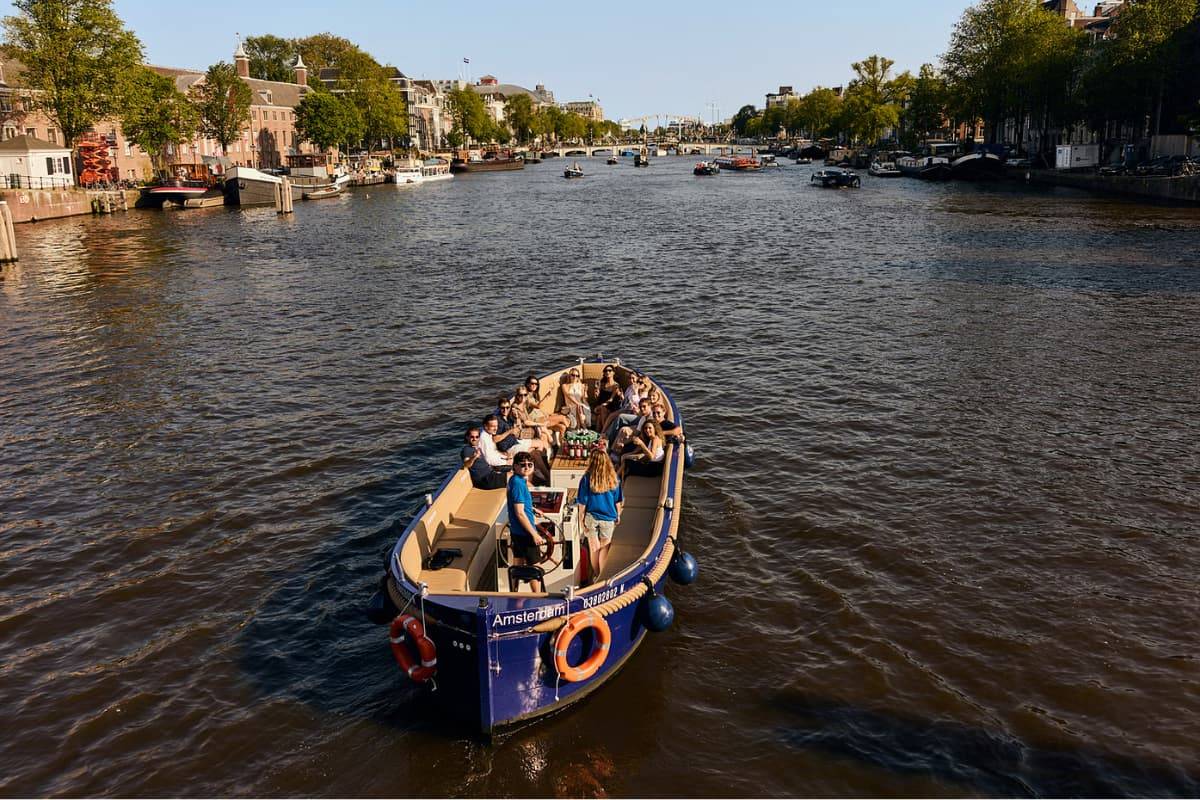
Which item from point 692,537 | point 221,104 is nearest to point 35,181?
point 221,104

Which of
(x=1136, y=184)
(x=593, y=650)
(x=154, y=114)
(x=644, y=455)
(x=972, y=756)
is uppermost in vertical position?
(x=154, y=114)

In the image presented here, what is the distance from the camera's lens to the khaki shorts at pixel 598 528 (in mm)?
12734

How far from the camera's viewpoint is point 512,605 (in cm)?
1052

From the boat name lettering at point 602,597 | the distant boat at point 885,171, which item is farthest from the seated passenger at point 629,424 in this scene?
the distant boat at point 885,171

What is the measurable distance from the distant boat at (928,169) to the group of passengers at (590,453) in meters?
104

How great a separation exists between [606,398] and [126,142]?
313ft

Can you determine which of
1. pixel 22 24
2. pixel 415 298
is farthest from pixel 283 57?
pixel 415 298

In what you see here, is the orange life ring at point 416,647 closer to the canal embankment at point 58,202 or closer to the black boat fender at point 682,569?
the black boat fender at point 682,569

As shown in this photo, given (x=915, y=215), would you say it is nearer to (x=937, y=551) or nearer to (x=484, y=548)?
(x=937, y=551)

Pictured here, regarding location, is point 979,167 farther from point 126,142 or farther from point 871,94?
point 126,142

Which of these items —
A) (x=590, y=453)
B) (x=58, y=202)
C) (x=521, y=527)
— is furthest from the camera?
(x=58, y=202)

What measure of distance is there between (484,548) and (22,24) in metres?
82.1

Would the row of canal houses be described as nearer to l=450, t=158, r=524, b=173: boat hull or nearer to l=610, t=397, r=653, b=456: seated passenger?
l=450, t=158, r=524, b=173: boat hull

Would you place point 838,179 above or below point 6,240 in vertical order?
above
